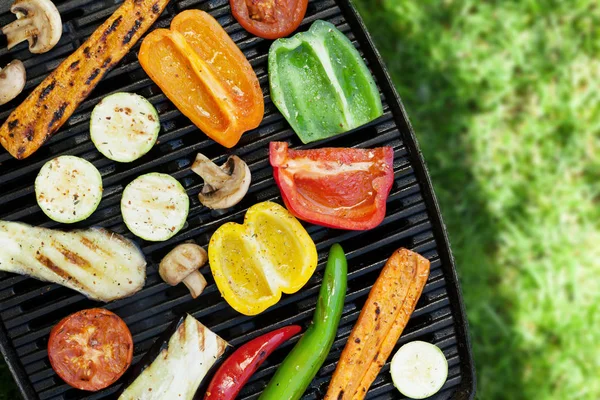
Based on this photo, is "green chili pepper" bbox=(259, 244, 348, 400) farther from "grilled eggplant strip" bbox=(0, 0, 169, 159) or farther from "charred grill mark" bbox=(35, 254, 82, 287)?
"grilled eggplant strip" bbox=(0, 0, 169, 159)

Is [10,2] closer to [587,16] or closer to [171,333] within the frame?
[171,333]

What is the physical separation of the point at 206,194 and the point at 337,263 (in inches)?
41.6

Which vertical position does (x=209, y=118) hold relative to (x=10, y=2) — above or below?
below

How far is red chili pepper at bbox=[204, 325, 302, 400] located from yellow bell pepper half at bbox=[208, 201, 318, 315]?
8.7 inches

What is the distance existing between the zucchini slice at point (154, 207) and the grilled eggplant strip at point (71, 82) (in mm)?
718

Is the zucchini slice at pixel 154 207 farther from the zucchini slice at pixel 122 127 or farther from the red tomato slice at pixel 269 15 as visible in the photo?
the red tomato slice at pixel 269 15

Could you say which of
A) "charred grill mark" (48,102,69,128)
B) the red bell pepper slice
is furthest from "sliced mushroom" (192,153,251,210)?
"charred grill mark" (48,102,69,128)

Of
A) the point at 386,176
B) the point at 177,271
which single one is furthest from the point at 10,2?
the point at 386,176

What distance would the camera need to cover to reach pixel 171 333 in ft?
15.3

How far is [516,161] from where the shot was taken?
20.9 feet

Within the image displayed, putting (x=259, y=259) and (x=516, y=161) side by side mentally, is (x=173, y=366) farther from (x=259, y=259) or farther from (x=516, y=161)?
(x=516, y=161)

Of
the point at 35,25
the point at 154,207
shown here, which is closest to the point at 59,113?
the point at 35,25

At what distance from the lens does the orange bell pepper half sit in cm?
467

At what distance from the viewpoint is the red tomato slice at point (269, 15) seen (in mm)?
4707
